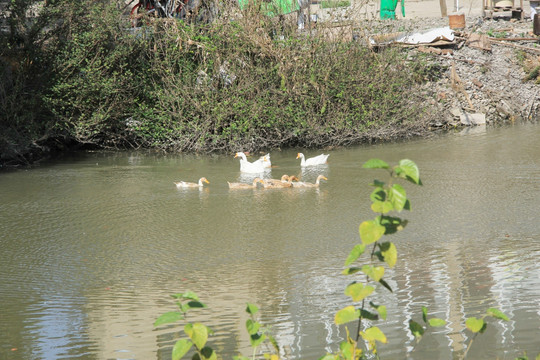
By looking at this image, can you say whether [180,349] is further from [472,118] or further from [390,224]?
Answer: [472,118]

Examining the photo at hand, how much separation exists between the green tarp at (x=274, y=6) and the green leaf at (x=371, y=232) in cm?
1304

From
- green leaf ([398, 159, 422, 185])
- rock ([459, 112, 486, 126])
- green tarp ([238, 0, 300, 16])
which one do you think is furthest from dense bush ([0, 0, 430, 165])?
green leaf ([398, 159, 422, 185])

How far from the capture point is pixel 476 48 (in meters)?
20.7

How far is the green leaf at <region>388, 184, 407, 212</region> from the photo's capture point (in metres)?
3.46

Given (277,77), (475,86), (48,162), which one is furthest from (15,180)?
(475,86)

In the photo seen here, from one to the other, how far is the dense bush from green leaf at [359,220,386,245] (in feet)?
39.4

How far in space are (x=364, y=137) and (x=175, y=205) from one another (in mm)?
6627

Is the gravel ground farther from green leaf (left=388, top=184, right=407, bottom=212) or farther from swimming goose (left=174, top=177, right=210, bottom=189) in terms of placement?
green leaf (left=388, top=184, right=407, bottom=212)

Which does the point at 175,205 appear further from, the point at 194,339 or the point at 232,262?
the point at 194,339

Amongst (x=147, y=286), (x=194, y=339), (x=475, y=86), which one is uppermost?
(x=475, y=86)

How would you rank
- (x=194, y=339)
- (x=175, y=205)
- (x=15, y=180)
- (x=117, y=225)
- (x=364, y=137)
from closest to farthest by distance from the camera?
(x=194, y=339)
(x=117, y=225)
(x=175, y=205)
(x=15, y=180)
(x=364, y=137)

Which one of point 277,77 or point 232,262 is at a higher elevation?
point 277,77

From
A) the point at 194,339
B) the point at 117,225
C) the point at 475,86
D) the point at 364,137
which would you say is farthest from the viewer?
the point at 475,86

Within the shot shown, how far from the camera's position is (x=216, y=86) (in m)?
15.9
